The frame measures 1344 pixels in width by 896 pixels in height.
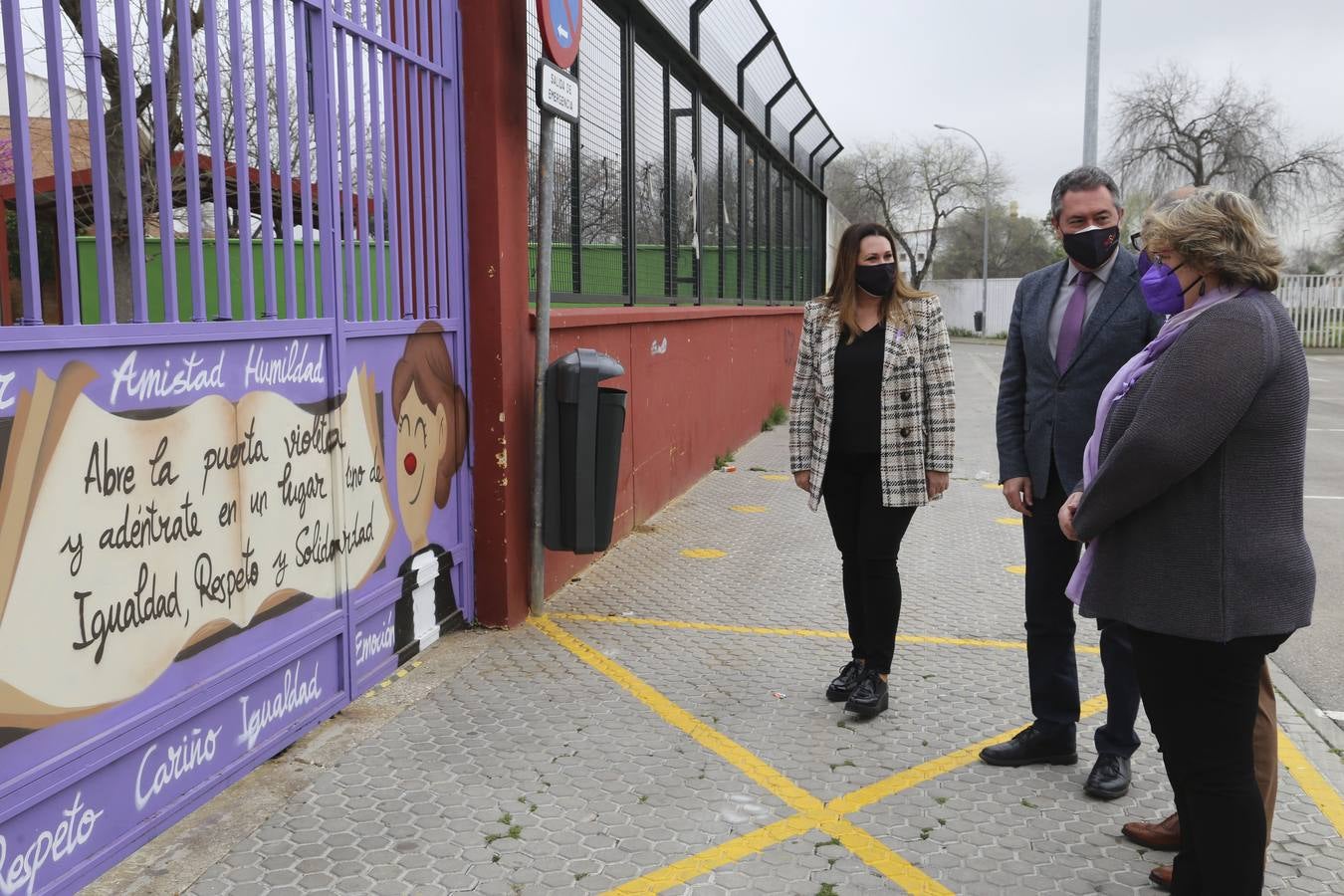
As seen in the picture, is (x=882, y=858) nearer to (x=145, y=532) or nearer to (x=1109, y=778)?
(x=1109, y=778)

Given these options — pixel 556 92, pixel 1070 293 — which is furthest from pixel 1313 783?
pixel 556 92

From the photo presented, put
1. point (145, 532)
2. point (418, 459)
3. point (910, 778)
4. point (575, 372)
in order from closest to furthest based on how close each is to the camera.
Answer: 1. point (145, 532)
2. point (910, 778)
3. point (418, 459)
4. point (575, 372)

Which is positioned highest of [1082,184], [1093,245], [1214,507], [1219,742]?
[1082,184]

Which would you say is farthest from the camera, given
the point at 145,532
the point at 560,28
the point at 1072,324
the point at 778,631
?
the point at 778,631

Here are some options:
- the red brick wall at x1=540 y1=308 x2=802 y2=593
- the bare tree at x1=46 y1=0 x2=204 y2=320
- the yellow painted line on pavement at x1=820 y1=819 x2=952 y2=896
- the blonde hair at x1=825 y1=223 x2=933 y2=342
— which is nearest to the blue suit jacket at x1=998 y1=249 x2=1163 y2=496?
the blonde hair at x1=825 y1=223 x2=933 y2=342

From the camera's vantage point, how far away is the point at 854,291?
410 centimetres

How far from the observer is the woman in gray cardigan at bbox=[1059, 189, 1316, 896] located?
2.32 metres

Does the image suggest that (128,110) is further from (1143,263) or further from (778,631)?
(778,631)

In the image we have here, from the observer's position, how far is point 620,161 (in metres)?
7.37

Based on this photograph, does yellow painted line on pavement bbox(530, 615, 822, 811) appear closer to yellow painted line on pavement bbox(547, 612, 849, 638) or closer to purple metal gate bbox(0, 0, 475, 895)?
yellow painted line on pavement bbox(547, 612, 849, 638)

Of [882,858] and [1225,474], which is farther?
[882,858]

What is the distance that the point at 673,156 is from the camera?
8.81 meters

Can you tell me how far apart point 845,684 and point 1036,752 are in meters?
0.81

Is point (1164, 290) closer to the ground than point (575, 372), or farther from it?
farther from it
